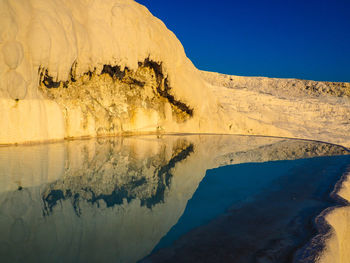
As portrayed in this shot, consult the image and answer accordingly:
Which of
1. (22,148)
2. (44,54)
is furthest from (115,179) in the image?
(44,54)

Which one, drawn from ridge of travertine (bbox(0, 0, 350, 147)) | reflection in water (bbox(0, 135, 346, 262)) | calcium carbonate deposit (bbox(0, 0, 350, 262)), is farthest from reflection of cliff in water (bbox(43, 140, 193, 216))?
ridge of travertine (bbox(0, 0, 350, 147))

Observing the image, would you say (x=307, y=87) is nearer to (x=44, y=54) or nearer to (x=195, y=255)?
(x=44, y=54)

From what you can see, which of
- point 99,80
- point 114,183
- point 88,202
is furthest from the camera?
point 99,80

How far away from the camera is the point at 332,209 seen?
11.3ft

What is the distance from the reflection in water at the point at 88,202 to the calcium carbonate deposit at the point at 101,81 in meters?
1.84

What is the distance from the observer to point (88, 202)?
363cm

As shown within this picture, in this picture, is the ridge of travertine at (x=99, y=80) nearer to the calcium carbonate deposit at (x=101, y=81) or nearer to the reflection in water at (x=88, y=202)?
the calcium carbonate deposit at (x=101, y=81)

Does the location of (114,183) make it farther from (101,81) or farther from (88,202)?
(101,81)

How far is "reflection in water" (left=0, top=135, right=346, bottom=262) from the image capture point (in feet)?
8.07

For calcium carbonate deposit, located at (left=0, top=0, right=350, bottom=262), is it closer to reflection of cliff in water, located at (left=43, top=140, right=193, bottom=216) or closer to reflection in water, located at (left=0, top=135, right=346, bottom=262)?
reflection in water, located at (left=0, top=135, right=346, bottom=262)

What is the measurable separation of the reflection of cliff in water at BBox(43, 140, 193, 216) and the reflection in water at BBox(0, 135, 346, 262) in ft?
0.04

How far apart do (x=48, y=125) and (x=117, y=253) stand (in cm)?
732

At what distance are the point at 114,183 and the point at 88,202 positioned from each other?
0.93 m

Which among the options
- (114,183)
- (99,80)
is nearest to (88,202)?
(114,183)
